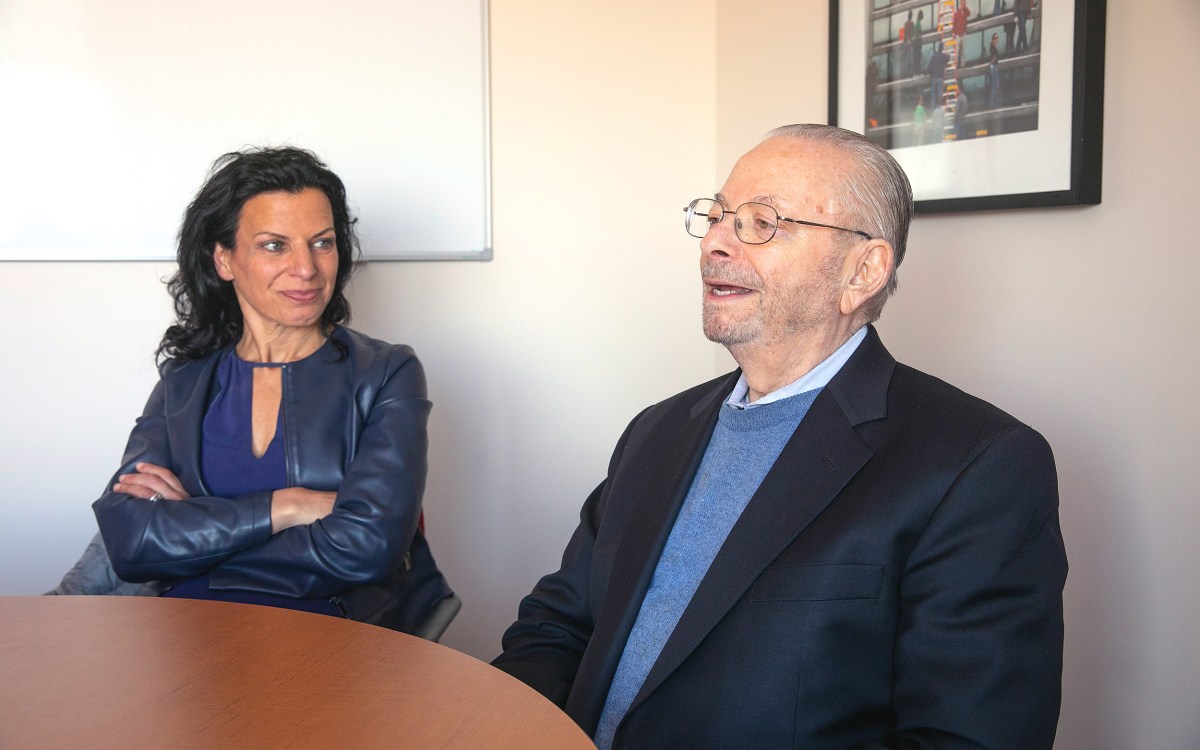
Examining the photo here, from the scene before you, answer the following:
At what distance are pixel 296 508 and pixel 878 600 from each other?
49.2 inches

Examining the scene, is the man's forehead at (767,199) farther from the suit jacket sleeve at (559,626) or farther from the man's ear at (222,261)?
the man's ear at (222,261)

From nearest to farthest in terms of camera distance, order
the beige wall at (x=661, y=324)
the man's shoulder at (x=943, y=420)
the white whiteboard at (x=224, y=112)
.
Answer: the man's shoulder at (x=943, y=420) < the beige wall at (x=661, y=324) < the white whiteboard at (x=224, y=112)

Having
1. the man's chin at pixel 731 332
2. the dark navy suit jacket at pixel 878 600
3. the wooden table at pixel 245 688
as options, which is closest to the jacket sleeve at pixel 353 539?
the wooden table at pixel 245 688

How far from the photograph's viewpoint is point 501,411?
11.3 feet

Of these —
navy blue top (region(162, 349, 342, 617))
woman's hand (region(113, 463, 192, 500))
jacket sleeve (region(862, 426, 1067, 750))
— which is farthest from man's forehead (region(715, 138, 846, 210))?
woman's hand (region(113, 463, 192, 500))

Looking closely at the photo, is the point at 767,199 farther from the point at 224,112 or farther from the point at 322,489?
the point at 224,112

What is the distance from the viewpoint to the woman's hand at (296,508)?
Answer: 2.18 meters

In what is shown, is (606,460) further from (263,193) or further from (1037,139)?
(1037,139)

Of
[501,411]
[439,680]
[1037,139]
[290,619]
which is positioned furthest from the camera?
[501,411]

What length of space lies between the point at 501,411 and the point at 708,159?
1.09m

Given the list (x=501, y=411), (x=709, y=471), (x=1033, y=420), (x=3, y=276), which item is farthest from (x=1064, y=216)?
(x=3, y=276)

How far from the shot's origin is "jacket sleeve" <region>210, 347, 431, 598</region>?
214cm

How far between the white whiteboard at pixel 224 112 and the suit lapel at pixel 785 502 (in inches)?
75.9

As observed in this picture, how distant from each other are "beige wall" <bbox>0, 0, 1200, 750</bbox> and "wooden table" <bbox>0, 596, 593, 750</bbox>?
55.6 inches
